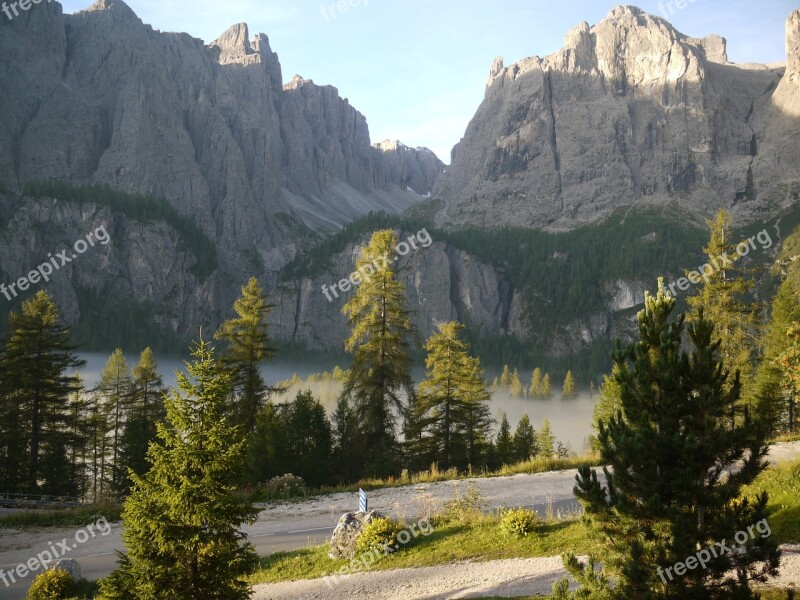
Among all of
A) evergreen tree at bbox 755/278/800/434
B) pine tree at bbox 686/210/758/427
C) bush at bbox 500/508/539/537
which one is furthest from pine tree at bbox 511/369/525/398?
bush at bbox 500/508/539/537

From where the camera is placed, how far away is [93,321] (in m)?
181

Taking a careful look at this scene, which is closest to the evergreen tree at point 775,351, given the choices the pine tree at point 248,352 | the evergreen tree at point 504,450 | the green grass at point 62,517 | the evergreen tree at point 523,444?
the evergreen tree at point 523,444

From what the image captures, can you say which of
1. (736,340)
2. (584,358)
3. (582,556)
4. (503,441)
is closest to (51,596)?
(582,556)

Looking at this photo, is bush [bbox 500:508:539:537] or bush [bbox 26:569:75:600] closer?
bush [bbox 26:569:75:600]

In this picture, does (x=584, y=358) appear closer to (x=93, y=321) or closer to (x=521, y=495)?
(x=93, y=321)

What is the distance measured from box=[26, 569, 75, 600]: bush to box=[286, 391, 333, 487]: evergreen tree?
1692cm

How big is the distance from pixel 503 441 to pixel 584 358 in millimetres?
135017

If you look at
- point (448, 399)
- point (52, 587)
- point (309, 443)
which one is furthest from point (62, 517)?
point (448, 399)

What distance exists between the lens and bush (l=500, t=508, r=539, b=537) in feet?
52.0

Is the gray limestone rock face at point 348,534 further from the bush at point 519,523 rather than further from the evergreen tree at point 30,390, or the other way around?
the evergreen tree at point 30,390

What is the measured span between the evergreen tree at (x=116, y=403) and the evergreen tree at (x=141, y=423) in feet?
2.23

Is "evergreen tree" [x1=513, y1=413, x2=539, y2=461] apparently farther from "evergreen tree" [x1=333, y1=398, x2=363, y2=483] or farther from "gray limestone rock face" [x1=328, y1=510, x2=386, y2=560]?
"gray limestone rock face" [x1=328, y1=510, x2=386, y2=560]

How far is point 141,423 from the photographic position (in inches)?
1656

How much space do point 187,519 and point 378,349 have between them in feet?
64.4
